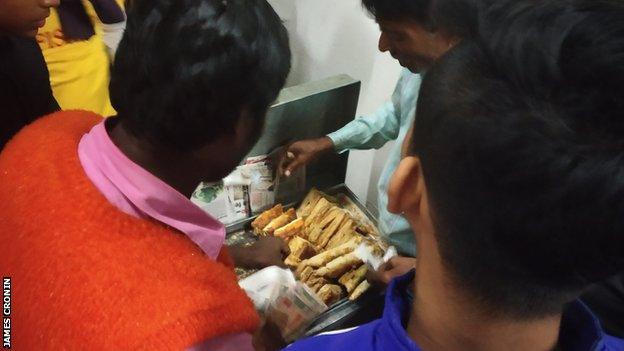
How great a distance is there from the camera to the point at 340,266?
4.59 ft

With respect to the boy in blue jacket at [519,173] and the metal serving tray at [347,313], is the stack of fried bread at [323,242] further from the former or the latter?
the boy in blue jacket at [519,173]

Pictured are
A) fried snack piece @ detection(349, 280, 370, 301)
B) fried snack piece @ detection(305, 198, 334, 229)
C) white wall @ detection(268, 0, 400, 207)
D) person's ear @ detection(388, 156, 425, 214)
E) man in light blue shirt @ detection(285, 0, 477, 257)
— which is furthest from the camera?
white wall @ detection(268, 0, 400, 207)

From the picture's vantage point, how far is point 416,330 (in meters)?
0.55

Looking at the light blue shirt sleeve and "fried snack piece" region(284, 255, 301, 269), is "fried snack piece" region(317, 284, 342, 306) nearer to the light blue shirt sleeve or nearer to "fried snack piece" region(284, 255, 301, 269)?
"fried snack piece" region(284, 255, 301, 269)

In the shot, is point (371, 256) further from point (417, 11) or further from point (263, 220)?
point (417, 11)

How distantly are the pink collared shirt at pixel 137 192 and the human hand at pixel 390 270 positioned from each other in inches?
24.3

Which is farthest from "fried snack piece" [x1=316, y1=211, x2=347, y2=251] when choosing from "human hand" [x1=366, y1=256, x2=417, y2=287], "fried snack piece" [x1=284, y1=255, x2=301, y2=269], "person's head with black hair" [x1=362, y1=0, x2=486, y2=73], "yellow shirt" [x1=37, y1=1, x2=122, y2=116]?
"yellow shirt" [x1=37, y1=1, x2=122, y2=116]

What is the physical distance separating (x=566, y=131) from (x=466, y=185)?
0.29 ft

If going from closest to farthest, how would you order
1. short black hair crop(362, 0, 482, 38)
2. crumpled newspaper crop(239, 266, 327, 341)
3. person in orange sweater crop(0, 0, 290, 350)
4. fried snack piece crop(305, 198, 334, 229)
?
person in orange sweater crop(0, 0, 290, 350), short black hair crop(362, 0, 482, 38), crumpled newspaper crop(239, 266, 327, 341), fried snack piece crop(305, 198, 334, 229)

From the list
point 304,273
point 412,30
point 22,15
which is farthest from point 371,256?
point 22,15

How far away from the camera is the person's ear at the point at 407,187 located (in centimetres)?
51

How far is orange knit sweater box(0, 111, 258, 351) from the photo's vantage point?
60 cm

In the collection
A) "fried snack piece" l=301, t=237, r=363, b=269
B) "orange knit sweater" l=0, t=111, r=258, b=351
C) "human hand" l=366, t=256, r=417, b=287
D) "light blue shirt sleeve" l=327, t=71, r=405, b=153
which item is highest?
"orange knit sweater" l=0, t=111, r=258, b=351

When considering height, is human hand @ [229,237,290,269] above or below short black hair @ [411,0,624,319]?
below
